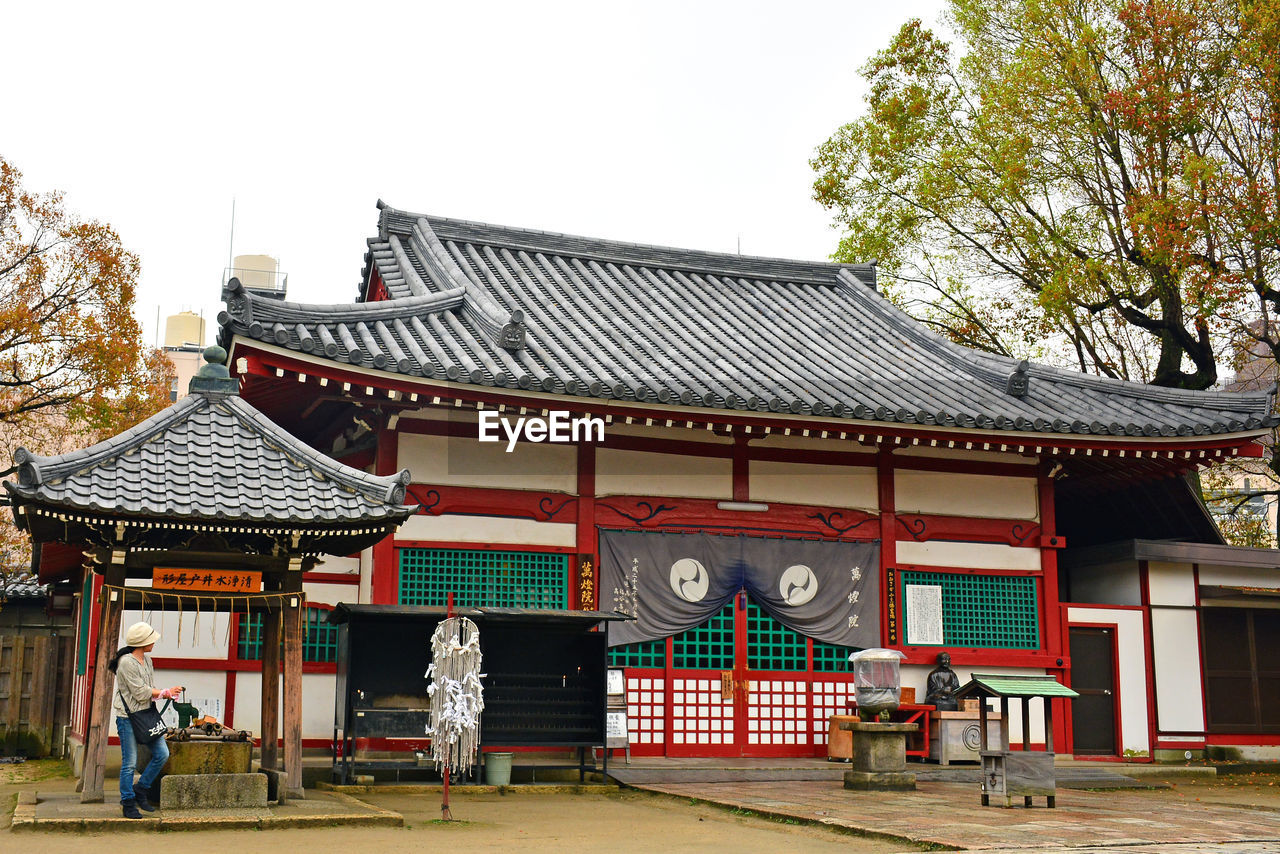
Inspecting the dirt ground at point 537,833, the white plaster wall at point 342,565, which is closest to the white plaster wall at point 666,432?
the white plaster wall at point 342,565

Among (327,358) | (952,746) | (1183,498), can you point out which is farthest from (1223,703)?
(327,358)

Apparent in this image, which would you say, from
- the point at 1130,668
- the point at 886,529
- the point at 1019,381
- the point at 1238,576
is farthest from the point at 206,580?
the point at 1238,576

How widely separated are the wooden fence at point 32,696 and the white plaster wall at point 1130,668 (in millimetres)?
14163

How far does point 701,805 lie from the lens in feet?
35.6

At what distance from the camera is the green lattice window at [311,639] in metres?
12.8

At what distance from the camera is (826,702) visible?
1491 cm

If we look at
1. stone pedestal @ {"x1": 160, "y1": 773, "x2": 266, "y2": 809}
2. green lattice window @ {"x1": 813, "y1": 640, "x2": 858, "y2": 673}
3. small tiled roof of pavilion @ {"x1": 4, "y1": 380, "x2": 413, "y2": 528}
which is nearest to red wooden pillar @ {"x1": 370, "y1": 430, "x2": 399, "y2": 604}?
small tiled roof of pavilion @ {"x1": 4, "y1": 380, "x2": 413, "y2": 528}

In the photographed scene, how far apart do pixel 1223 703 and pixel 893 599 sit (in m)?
5.27

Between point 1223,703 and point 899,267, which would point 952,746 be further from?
point 899,267

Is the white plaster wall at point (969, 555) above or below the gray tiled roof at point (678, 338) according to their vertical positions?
below

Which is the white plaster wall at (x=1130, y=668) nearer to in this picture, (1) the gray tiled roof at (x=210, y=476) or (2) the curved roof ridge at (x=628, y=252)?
(2) the curved roof ridge at (x=628, y=252)

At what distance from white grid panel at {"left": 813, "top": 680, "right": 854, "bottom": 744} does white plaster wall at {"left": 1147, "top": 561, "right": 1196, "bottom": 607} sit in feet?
15.2

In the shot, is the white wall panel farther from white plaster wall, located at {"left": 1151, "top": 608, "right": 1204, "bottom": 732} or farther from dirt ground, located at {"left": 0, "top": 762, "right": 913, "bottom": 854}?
dirt ground, located at {"left": 0, "top": 762, "right": 913, "bottom": 854}

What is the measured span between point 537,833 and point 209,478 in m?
3.66
